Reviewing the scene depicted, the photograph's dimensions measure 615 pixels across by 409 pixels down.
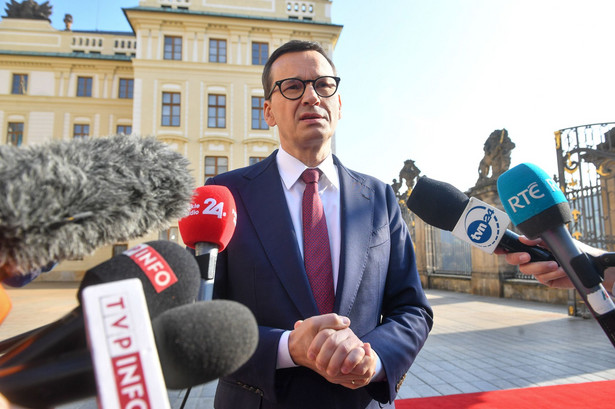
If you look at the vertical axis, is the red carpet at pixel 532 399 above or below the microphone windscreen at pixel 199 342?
below

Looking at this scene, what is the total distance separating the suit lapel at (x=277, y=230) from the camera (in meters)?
1.40

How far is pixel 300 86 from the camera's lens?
165 cm

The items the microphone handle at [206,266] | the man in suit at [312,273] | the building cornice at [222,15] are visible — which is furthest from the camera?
the building cornice at [222,15]

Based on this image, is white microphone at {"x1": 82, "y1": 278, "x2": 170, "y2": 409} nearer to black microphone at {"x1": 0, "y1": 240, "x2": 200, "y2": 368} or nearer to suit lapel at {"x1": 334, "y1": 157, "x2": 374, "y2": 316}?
black microphone at {"x1": 0, "y1": 240, "x2": 200, "y2": 368}

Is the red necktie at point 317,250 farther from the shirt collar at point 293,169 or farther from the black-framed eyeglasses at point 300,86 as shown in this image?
the black-framed eyeglasses at point 300,86

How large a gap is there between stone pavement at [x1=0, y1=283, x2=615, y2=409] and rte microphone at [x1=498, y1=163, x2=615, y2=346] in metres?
2.05

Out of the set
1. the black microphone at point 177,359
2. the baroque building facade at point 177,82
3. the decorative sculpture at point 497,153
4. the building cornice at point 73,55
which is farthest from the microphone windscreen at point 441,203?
the building cornice at point 73,55

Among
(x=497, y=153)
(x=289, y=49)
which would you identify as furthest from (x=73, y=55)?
(x=289, y=49)

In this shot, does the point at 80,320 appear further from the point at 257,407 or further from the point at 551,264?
the point at 551,264

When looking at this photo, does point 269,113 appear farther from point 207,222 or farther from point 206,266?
point 206,266

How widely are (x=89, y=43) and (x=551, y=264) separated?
1242 inches

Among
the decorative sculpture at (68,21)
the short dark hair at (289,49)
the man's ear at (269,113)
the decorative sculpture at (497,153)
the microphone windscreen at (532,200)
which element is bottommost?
the microphone windscreen at (532,200)

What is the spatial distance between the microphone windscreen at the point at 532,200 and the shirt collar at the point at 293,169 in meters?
0.68

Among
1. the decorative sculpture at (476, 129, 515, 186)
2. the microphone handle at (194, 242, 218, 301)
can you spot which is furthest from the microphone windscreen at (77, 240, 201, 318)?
the decorative sculpture at (476, 129, 515, 186)
